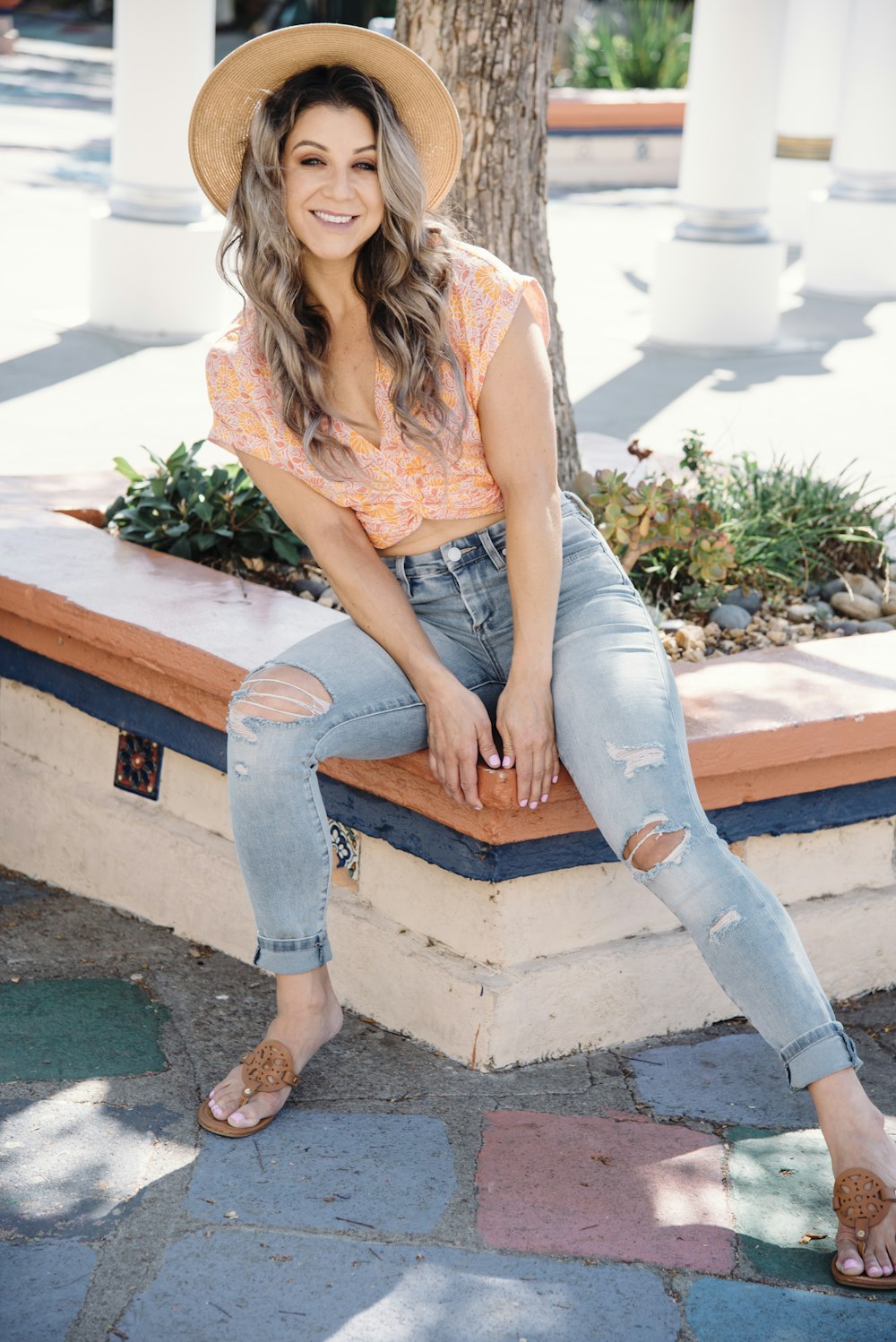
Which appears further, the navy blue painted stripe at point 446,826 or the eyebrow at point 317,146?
the navy blue painted stripe at point 446,826

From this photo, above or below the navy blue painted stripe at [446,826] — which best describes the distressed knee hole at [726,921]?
above

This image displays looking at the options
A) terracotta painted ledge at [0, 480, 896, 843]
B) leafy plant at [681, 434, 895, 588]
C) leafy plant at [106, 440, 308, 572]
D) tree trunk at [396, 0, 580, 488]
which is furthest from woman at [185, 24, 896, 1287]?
leafy plant at [681, 434, 895, 588]

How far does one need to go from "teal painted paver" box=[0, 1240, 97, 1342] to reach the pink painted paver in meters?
0.57

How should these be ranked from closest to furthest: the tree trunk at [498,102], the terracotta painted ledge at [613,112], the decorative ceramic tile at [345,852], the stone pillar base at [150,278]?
the decorative ceramic tile at [345,852]
the tree trunk at [498,102]
the stone pillar base at [150,278]
the terracotta painted ledge at [613,112]

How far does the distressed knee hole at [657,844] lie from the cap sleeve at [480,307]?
2.47 ft

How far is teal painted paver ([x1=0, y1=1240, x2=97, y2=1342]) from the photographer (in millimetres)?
2076

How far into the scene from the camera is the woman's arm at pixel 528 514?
255 cm

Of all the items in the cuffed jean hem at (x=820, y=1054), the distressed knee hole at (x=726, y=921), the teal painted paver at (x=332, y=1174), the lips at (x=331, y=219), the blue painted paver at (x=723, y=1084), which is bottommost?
the blue painted paver at (x=723, y=1084)

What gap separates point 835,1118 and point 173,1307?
956 mm

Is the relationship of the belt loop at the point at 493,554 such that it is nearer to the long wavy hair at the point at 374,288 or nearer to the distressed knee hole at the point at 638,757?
the long wavy hair at the point at 374,288

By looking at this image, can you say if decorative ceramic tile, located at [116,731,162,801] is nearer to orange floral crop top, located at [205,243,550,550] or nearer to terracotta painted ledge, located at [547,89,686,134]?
orange floral crop top, located at [205,243,550,550]

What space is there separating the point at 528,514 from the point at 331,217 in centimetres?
57

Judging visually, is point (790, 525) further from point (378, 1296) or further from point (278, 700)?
point (378, 1296)

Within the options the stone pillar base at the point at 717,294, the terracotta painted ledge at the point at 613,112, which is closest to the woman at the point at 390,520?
the stone pillar base at the point at 717,294
